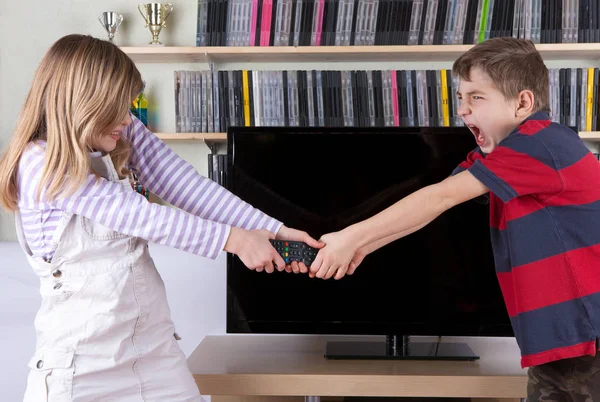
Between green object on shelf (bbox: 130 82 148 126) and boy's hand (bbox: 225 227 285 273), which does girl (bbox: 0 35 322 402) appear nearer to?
boy's hand (bbox: 225 227 285 273)

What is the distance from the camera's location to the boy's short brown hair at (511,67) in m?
1.51

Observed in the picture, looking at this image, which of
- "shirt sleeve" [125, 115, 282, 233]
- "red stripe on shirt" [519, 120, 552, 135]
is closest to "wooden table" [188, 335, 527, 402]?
"shirt sleeve" [125, 115, 282, 233]

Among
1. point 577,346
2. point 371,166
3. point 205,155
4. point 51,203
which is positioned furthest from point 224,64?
point 577,346

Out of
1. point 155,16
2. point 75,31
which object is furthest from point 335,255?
point 75,31

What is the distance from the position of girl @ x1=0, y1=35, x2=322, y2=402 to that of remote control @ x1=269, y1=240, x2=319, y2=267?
0.19 m

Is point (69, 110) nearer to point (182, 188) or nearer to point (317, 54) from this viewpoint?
point (182, 188)

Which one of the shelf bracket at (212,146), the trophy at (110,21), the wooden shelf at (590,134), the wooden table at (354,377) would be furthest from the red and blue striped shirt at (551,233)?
the trophy at (110,21)

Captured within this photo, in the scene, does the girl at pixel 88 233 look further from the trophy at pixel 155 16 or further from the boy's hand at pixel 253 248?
the trophy at pixel 155 16

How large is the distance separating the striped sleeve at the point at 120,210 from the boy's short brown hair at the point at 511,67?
660 mm

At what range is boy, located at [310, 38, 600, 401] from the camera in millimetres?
1372

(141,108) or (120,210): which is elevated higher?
(141,108)

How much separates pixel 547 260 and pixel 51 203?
36.3 inches

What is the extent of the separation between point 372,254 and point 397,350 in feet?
0.95

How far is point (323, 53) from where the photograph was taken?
8.90 ft
